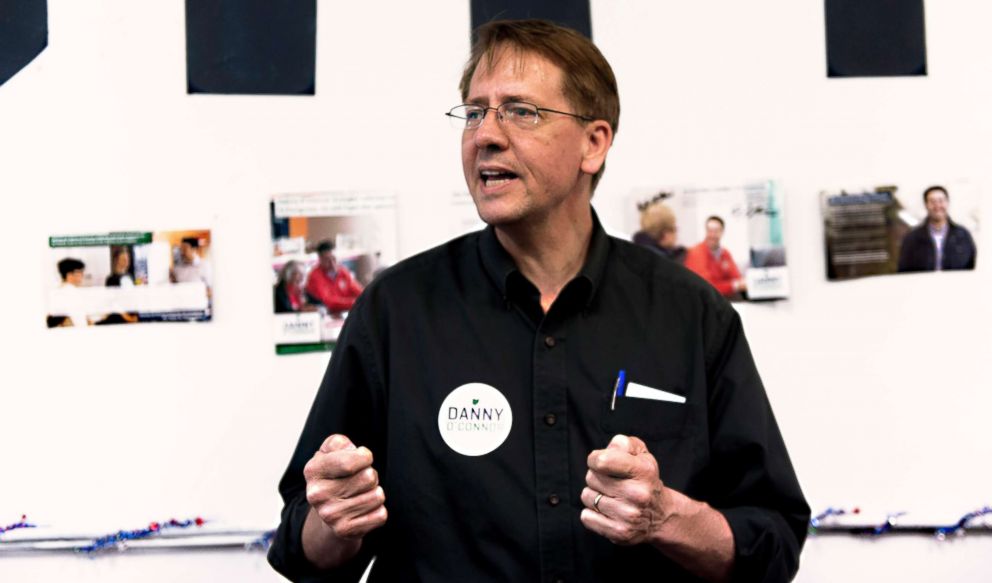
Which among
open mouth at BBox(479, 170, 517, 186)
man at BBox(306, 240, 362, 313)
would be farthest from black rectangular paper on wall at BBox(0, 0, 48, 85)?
open mouth at BBox(479, 170, 517, 186)

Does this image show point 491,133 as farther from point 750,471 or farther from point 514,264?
point 750,471

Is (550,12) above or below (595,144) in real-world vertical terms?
above

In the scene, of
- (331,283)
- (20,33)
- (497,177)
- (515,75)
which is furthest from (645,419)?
(20,33)

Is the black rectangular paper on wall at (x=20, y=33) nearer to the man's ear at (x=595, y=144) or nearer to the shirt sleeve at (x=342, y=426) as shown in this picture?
the shirt sleeve at (x=342, y=426)

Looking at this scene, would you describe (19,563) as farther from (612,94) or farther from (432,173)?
(612,94)

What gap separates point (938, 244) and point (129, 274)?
178 centimetres

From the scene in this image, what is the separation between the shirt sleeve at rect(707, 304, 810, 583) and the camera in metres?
1.35

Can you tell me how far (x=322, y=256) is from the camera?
7.21 feet

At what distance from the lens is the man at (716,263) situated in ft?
7.23

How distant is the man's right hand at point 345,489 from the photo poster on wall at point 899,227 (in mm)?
1353

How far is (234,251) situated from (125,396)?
1.28ft

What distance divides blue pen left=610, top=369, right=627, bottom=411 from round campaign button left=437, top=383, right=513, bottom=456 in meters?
0.14

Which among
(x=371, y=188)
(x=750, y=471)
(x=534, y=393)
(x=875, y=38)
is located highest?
(x=875, y=38)

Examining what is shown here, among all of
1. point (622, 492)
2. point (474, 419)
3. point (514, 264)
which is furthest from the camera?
point (514, 264)
